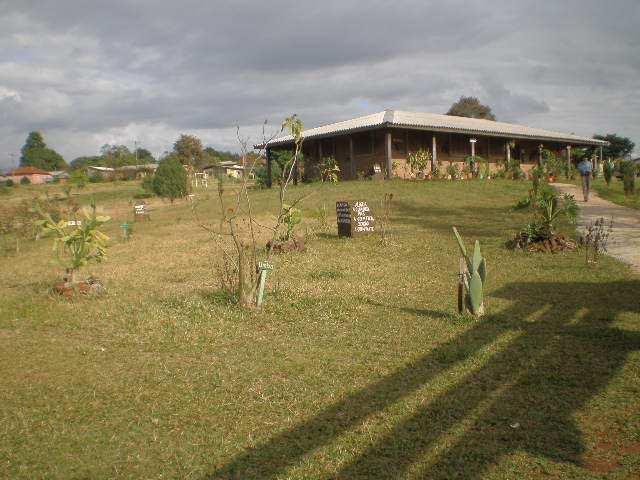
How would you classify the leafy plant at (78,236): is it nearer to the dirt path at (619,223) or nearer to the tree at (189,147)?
the dirt path at (619,223)

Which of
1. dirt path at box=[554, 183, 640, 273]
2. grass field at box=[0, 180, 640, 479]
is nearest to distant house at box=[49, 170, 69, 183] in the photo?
grass field at box=[0, 180, 640, 479]

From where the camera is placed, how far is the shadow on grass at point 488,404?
136 inches

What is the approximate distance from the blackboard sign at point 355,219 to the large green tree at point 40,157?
92798 millimetres

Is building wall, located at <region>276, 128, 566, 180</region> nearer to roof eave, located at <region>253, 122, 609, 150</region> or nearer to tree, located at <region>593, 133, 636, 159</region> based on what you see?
roof eave, located at <region>253, 122, 609, 150</region>

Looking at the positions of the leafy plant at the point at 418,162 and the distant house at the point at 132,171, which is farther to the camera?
the distant house at the point at 132,171

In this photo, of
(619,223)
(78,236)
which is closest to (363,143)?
(619,223)

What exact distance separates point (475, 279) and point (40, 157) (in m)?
104

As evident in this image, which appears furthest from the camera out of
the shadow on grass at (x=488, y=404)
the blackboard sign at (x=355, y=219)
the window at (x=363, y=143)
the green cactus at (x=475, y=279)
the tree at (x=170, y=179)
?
the tree at (x=170, y=179)

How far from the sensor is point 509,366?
15.9 feet

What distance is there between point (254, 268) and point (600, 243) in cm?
657

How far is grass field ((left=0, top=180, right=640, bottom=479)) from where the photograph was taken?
140 inches

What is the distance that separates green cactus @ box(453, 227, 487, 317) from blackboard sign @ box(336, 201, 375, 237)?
6.21 metres

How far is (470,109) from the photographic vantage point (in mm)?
57594

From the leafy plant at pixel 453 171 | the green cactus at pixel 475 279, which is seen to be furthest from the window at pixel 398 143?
the green cactus at pixel 475 279
